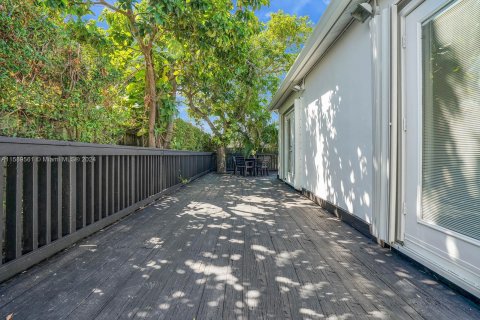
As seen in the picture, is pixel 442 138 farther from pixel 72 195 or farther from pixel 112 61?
pixel 112 61

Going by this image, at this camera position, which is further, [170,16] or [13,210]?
[170,16]

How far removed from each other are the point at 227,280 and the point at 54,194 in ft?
4.98

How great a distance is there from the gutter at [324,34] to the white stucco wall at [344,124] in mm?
106

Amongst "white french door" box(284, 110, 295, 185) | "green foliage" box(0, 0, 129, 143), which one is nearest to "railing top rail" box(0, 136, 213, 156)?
"green foliage" box(0, 0, 129, 143)

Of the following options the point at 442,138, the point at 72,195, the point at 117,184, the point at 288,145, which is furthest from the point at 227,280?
the point at 288,145

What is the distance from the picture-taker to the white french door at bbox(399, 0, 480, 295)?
161 cm

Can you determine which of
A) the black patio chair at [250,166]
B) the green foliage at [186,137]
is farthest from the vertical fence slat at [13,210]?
the black patio chair at [250,166]

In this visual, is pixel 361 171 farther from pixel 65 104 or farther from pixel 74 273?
pixel 65 104

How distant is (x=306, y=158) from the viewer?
5.66m

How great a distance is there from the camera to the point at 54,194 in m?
2.13

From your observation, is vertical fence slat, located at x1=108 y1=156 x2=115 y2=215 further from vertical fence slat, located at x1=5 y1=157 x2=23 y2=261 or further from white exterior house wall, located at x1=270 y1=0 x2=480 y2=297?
white exterior house wall, located at x1=270 y1=0 x2=480 y2=297

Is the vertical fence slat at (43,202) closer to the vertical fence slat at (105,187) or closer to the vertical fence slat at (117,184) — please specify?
the vertical fence slat at (105,187)

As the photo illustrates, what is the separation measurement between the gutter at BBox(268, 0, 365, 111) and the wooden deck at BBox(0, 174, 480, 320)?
7.88 ft

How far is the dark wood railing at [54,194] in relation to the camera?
1713 mm
